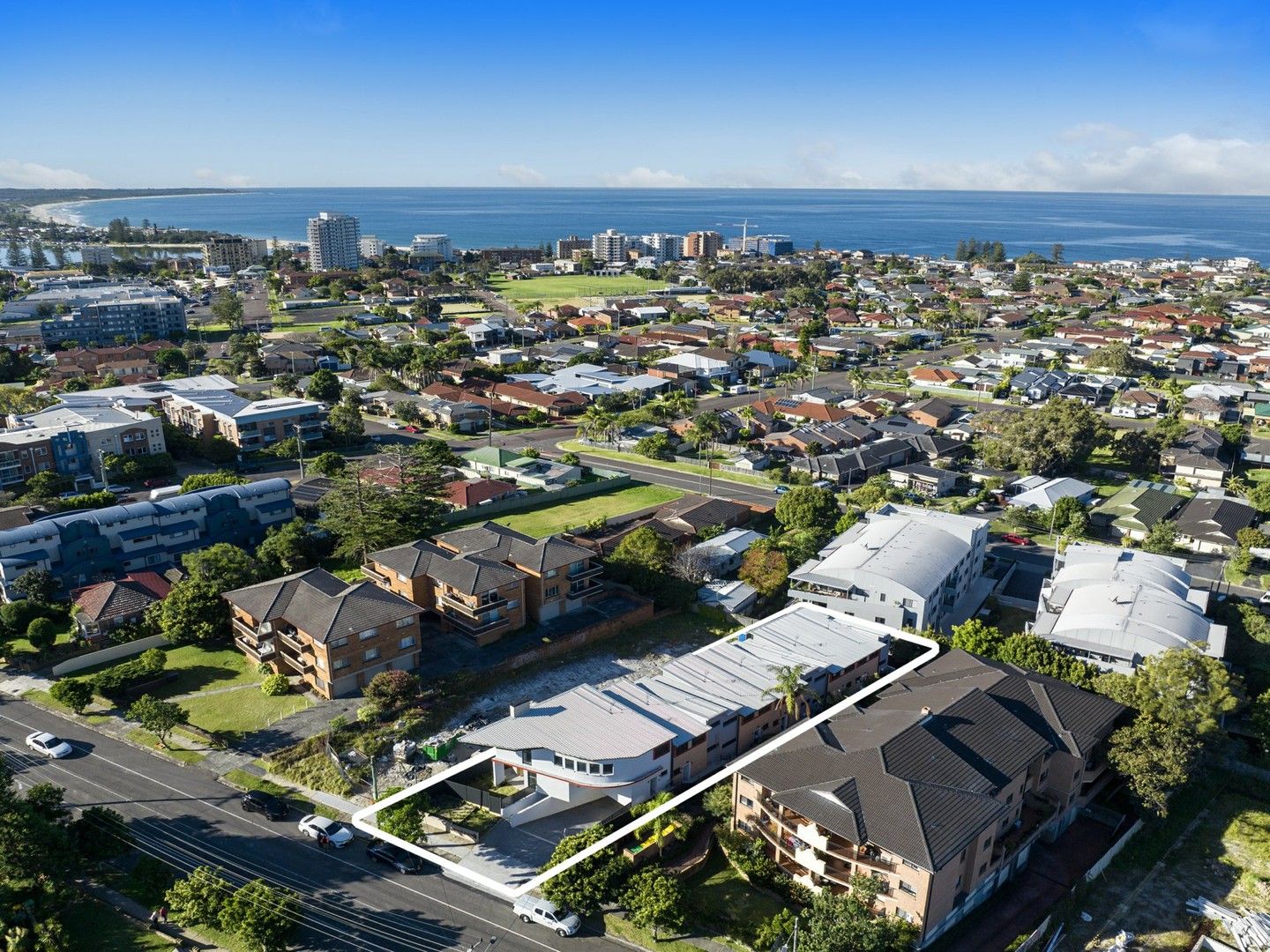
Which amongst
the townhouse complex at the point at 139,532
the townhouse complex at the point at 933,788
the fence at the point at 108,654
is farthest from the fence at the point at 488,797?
the townhouse complex at the point at 139,532

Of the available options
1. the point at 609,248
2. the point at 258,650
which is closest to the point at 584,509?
the point at 258,650

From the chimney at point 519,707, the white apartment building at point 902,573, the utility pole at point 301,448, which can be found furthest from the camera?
the utility pole at point 301,448

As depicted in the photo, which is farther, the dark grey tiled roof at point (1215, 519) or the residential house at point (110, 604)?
the dark grey tiled roof at point (1215, 519)

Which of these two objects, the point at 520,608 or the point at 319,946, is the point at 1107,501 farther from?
the point at 319,946

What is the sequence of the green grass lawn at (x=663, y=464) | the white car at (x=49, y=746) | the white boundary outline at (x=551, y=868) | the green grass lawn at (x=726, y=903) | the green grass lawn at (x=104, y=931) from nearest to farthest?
the green grass lawn at (x=104, y=931) < the green grass lawn at (x=726, y=903) < the white boundary outline at (x=551, y=868) < the white car at (x=49, y=746) < the green grass lawn at (x=663, y=464)

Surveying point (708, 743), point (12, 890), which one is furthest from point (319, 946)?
point (708, 743)

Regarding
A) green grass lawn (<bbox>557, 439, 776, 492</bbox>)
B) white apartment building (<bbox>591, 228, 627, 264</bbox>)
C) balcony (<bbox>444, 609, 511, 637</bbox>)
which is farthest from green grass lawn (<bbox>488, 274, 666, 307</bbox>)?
balcony (<bbox>444, 609, 511, 637</bbox>)

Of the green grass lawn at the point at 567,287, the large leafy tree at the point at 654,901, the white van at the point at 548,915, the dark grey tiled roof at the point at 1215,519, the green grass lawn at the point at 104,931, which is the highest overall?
the green grass lawn at the point at 567,287

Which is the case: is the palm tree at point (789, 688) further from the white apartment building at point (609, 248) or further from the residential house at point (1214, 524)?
the white apartment building at point (609, 248)
